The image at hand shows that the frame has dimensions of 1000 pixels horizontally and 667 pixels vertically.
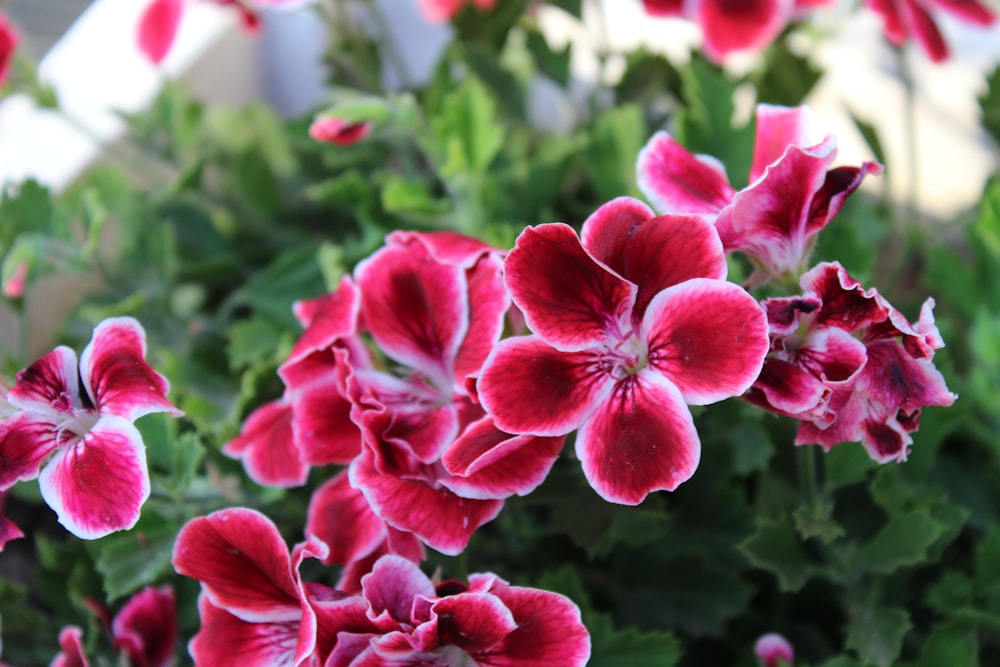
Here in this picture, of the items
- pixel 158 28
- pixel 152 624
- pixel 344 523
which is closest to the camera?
pixel 344 523

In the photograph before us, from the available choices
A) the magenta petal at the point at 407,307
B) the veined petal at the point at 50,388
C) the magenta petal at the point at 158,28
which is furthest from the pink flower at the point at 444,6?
the veined petal at the point at 50,388

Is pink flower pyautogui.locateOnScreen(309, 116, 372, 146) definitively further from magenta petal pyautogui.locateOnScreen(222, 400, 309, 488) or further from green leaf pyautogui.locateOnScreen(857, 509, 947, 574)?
green leaf pyautogui.locateOnScreen(857, 509, 947, 574)

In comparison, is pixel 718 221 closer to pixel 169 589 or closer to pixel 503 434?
pixel 503 434

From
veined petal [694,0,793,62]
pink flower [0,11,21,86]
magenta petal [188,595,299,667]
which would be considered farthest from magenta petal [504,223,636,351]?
pink flower [0,11,21,86]

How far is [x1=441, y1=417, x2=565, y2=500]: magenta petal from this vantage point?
467 millimetres

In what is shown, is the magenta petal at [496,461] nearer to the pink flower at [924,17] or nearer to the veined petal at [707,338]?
the veined petal at [707,338]

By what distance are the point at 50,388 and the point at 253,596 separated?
154 mm

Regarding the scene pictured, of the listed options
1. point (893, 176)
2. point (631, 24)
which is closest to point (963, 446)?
point (893, 176)

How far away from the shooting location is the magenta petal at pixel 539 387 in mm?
462

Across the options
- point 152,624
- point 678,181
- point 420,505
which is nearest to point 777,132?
point 678,181

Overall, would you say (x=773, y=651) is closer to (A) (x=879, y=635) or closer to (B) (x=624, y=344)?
(A) (x=879, y=635)

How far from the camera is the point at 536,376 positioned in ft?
1.56

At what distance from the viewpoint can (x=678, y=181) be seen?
0.54 m

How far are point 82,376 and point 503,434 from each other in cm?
23
